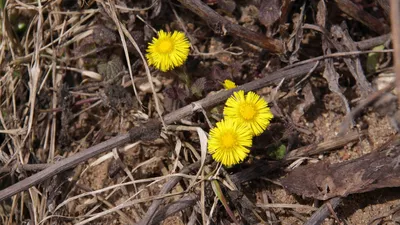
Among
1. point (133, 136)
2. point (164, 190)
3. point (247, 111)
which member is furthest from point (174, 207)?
point (247, 111)

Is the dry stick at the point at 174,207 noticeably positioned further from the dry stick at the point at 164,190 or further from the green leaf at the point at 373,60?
the green leaf at the point at 373,60

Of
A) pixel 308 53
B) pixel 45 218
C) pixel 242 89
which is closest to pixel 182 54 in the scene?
pixel 242 89

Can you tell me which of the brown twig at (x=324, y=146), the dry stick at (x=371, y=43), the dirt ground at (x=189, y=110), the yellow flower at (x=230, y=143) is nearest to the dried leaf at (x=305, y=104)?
the dirt ground at (x=189, y=110)

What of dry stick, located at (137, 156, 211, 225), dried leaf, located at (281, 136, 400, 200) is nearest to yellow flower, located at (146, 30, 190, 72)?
dry stick, located at (137, 156, 211, 225)

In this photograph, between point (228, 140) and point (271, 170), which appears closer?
point (228, 140)

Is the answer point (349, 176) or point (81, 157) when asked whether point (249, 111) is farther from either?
point (81, 157)

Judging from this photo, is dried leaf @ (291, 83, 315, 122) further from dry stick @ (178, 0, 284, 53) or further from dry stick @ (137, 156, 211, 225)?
dry stick @ (137, 156, 211, 225)
